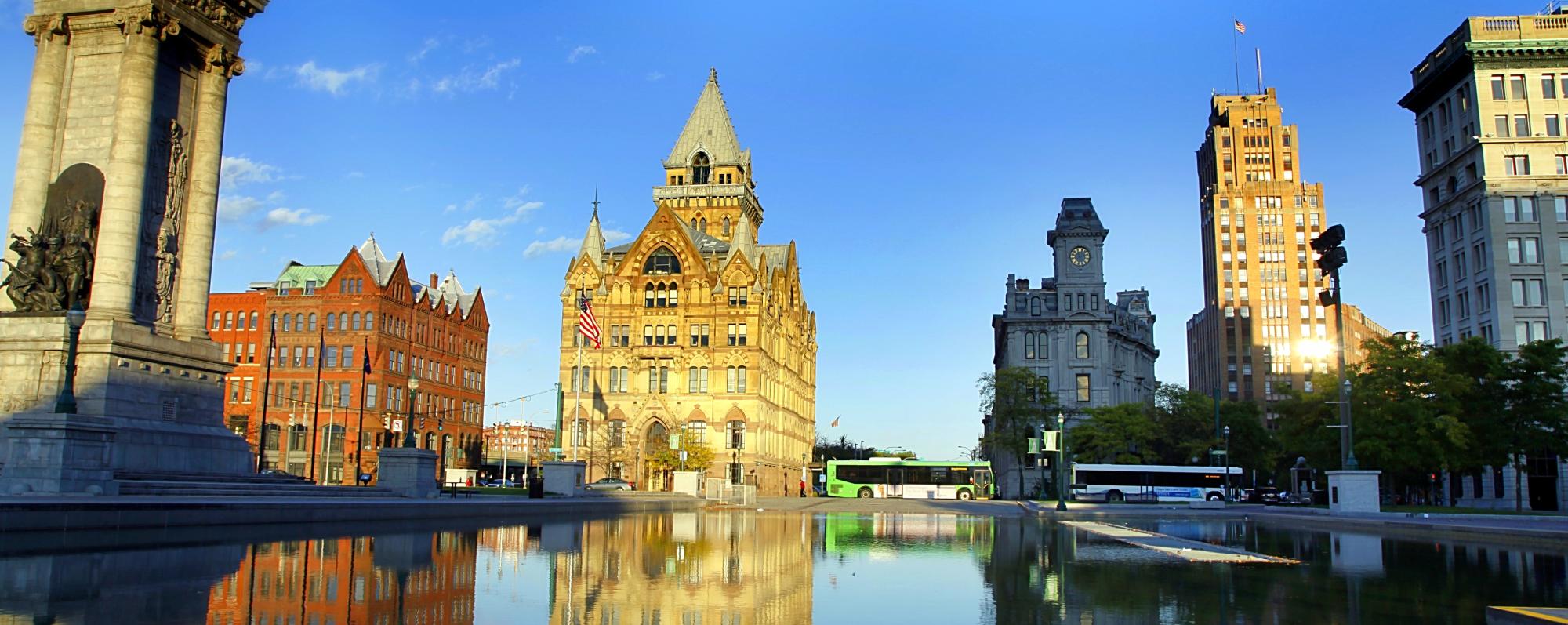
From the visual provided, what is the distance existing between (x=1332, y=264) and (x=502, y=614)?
42.9 metres

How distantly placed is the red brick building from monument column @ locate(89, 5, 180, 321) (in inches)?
2199

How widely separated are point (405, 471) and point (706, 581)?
24561 millimetres

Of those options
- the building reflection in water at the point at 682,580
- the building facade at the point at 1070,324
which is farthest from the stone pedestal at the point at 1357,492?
the building facade at the point at 1070,324

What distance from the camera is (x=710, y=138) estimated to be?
110m

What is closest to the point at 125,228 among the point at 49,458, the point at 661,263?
the point at 49,458

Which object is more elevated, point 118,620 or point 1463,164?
point 1463,164

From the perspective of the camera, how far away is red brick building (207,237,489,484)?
85250 mm

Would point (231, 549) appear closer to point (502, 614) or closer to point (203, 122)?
point (502, 614)

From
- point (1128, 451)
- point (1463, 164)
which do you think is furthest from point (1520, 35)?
point (1128, 451)

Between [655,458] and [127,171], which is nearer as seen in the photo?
[127,171]

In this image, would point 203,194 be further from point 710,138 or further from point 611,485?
point 710,138

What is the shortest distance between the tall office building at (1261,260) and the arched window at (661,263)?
8877 cm

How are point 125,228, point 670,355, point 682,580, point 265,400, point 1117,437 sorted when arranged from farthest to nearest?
point 670,355 < point 1117,437 < point 265,400 < point 125,228 < point 682,580

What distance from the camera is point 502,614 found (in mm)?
10344
